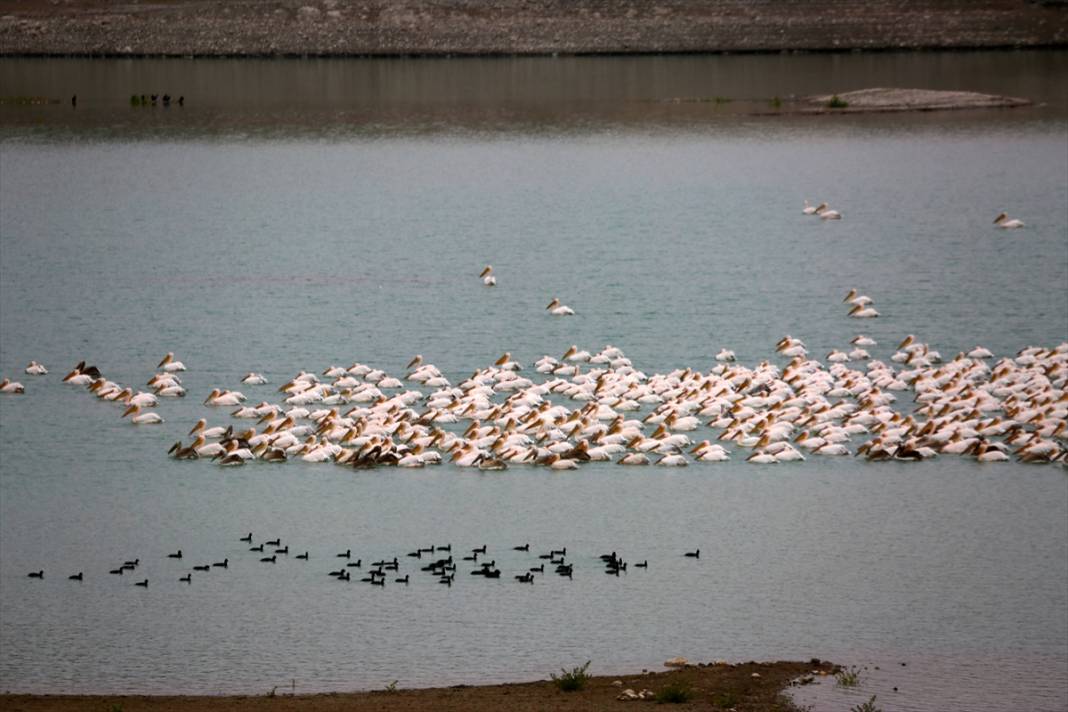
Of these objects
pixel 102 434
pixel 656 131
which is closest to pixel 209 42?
pixel 656 131

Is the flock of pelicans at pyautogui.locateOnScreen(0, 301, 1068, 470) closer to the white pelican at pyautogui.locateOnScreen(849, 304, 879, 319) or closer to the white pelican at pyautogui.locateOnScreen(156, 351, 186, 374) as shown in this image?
the white pelican at pyautogui.locateOnScreen(156, 351, 186, 374)

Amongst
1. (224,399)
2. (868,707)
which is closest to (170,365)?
(224,399)

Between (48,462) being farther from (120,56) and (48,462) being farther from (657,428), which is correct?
(120,56)

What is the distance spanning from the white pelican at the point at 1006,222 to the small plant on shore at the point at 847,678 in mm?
33363

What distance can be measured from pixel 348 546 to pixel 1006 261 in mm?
25560

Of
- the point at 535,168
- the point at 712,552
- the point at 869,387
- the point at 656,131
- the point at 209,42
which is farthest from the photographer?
the point at 209,42

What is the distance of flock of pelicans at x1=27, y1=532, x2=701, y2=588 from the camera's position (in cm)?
2328

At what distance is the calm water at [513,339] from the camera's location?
846 inches

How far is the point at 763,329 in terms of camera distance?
123 ft

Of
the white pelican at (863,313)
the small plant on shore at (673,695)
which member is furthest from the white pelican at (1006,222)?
the small plant on shore at (673,695)

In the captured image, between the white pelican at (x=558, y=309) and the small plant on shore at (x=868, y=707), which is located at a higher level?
the small plant on shore at (x=868, y=707)

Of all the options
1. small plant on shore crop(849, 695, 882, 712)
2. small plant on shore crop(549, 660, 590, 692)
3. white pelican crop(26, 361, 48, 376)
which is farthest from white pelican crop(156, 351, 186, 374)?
small plant on shore crop(849, 695, 882, 712)

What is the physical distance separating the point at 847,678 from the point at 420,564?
664 cm

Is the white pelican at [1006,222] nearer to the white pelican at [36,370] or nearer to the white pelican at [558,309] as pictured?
the white pelican at [558,309]
